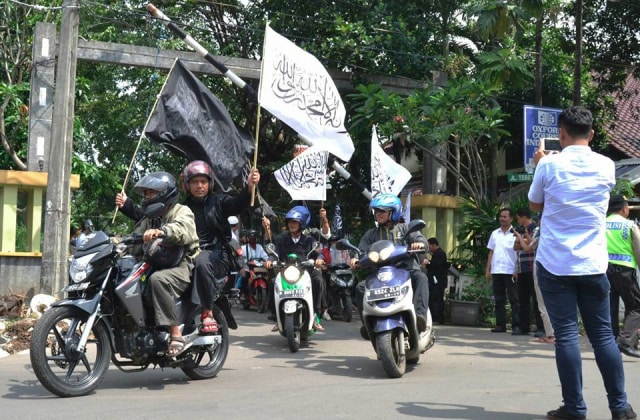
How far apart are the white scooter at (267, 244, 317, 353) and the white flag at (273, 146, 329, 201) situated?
2708 millimetres

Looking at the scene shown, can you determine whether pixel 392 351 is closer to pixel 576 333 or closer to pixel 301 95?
pixel 576 333

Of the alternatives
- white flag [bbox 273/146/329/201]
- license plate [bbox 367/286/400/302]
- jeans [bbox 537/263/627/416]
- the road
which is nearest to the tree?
white flag [bbox 273/146/329/201]

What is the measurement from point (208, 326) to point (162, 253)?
826mm

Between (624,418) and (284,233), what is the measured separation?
252 inches

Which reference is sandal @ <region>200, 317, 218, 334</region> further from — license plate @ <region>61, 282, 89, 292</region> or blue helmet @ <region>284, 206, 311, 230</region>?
blue helmet @ <region>284, 206, 311, 230</region>

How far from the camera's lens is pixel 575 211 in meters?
5.62

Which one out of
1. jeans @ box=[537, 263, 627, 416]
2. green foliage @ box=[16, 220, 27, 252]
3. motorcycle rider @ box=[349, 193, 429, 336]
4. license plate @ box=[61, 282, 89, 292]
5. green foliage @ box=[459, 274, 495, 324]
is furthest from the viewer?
green foliage @ box=[16, 220, 27, 252]

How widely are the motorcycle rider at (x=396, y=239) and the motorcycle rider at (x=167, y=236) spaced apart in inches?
71.4

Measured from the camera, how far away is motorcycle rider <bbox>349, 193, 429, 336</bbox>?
8359 millimetres

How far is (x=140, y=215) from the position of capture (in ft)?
26.0

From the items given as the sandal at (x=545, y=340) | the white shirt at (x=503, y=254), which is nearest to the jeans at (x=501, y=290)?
the white shirt at (x=503, y=254)

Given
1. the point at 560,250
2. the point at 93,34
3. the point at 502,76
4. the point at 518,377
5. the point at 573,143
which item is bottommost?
the point at 518,377

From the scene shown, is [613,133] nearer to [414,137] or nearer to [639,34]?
[639,34]

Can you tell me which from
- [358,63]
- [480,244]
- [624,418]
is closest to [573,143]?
[624,418]
